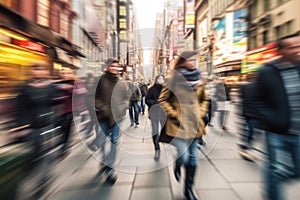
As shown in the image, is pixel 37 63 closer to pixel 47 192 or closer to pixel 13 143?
pixel 13 143

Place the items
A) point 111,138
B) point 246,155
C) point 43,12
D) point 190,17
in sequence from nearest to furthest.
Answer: point 111,138 < point 246,155 < point 43,12 < point 190,17

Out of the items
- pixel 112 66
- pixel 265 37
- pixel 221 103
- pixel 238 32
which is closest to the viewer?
pixel 112 66

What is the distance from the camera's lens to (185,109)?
3.43 m

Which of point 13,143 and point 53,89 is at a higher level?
point 53,89

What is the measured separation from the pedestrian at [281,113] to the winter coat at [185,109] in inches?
33.8

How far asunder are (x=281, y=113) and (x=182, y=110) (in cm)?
118

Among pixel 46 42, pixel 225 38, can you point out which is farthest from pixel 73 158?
pixel 225 38

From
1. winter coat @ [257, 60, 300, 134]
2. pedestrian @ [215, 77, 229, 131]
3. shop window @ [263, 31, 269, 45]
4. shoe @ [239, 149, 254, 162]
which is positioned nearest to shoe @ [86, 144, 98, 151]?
shoe @ [239, 149, 254, 162]

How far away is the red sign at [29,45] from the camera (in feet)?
31.3

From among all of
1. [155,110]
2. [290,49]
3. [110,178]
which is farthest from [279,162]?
[155,110]

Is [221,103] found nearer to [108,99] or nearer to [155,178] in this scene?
[155,178]

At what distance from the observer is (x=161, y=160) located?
5.50 m

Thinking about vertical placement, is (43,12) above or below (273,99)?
above

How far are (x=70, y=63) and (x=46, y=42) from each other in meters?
3.91
